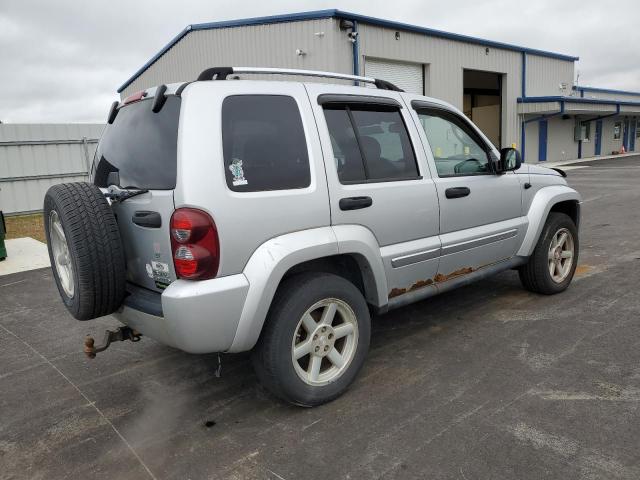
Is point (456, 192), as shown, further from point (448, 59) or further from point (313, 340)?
point (448, 59)

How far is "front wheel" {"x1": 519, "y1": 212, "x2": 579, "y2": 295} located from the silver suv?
1.36 meters

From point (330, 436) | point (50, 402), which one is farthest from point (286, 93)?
point (50, 402)

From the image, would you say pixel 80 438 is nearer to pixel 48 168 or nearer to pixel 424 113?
pixel 424 113

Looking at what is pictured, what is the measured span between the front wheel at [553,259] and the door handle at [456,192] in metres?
1.28

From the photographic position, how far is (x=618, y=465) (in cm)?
243

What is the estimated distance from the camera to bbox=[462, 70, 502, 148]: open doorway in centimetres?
2662

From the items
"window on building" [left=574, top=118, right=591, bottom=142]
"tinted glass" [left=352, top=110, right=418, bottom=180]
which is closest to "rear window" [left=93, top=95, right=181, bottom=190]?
"tinted glass" [left=352, top=110, right=418, bottom=180]

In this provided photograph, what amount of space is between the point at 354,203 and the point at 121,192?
4.53 feet

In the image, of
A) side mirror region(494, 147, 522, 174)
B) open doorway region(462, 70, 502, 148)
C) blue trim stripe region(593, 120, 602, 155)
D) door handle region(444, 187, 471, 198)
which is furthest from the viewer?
blue trim stripe region(593, 120, 602, 155)

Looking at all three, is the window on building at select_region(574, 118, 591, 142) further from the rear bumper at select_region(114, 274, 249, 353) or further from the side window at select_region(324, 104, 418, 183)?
the rear bumper at select_region(114, 274, 249, 353)

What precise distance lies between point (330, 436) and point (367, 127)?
6.49 feet

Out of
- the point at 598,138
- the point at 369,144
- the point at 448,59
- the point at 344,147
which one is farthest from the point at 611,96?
the point at 344,147

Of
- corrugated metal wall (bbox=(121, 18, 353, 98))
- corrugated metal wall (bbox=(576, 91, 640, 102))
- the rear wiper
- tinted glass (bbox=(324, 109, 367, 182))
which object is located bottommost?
the rear wiper

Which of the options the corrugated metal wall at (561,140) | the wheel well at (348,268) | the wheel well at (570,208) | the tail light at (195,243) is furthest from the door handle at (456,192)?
the corrugated metal wall at (561,140)
